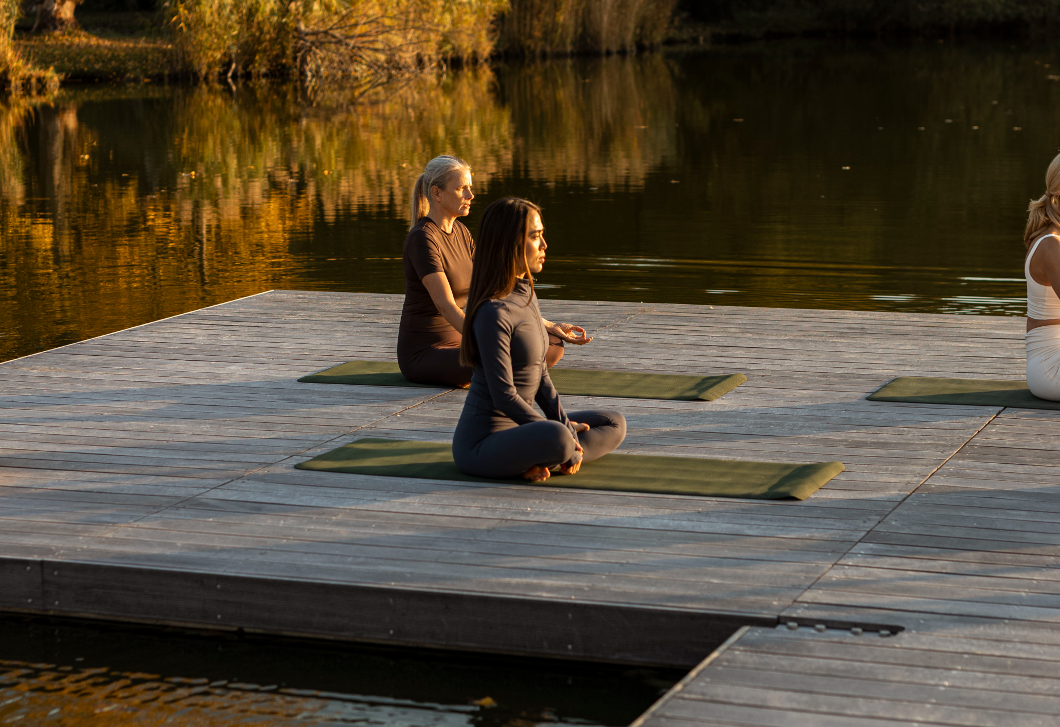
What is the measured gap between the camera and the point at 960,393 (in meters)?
5.84

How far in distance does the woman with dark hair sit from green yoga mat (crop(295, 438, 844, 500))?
0.11m

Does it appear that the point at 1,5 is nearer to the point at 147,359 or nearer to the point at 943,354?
the point at 147,359

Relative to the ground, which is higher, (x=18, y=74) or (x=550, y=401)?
(x=18, y=74)

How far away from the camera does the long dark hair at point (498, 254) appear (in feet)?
14.4

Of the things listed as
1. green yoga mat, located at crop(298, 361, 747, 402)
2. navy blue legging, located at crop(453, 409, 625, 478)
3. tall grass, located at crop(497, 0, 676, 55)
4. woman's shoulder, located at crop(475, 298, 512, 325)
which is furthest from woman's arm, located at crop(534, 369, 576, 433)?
tall grass, located at crop(497, 0, 676, 55)

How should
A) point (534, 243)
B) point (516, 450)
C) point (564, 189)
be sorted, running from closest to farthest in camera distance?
point (534, 243) → point (516, 450) → point (564, 189)

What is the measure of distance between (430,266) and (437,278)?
72 millimetres

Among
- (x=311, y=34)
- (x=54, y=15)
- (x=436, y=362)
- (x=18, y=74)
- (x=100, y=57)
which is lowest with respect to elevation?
(x=436, y=362)

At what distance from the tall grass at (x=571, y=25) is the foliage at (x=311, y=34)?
23.8 ft

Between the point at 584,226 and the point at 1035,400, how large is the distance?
846 cm

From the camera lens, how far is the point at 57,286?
440 inches

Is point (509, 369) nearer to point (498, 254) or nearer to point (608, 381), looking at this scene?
point (498, 254)

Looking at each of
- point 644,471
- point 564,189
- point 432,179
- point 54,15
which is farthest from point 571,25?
point 644,471

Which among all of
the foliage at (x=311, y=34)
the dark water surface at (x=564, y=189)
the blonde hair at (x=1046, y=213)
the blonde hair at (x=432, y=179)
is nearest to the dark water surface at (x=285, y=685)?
the blonde hair at (x=432, y=179)
